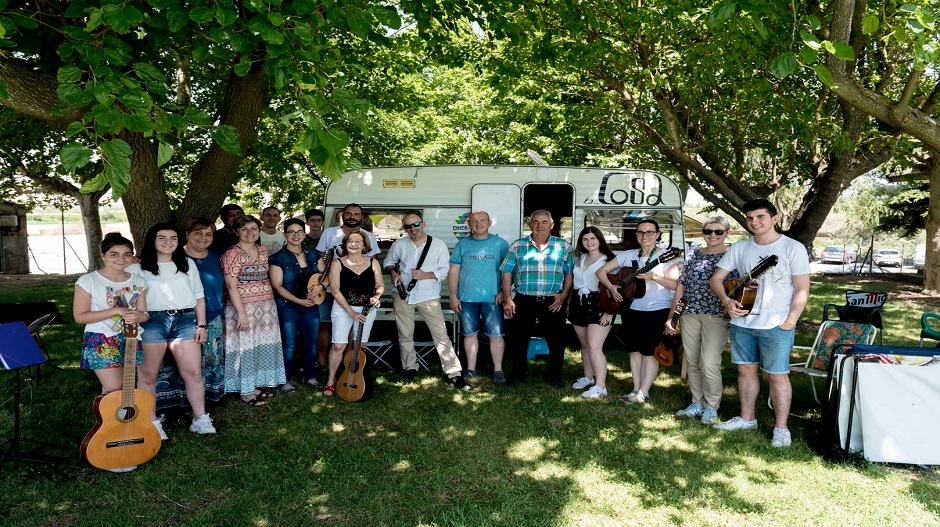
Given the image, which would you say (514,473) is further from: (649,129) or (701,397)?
(649,129)

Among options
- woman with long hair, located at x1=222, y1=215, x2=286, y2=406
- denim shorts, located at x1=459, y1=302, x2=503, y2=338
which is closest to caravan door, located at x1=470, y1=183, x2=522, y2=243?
denim shorts, located at x1=459, y1=302, x2=503, y2=338

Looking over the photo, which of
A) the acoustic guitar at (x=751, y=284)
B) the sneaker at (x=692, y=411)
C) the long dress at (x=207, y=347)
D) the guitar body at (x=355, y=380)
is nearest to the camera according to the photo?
the acoustic guitar at (x=751, y=284)

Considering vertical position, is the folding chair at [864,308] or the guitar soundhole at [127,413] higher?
the folding chair at [864,308]

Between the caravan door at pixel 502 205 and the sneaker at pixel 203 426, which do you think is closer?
the sneaker at pixel 203 426

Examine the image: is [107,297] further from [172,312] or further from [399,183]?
[399,183]

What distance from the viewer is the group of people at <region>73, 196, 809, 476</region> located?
437 cm

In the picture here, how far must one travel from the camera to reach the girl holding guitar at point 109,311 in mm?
4066

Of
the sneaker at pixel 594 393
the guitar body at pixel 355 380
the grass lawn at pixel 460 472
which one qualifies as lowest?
the grass lawn at pixel 460 472

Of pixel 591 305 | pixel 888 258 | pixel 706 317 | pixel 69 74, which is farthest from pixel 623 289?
pixel 888 258

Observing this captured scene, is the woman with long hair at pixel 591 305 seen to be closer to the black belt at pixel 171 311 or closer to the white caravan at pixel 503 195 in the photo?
the white caravan at pixel 503 195

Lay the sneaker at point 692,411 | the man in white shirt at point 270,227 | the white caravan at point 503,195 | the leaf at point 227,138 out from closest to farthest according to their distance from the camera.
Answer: the leaf at point 227,138 → the sneaker at point 692,411 → the man in white shirt at point 270,227 → the white caravan at point 503,195

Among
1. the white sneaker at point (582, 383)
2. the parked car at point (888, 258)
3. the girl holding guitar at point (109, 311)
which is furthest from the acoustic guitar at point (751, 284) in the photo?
the parked car at point (888, 258)

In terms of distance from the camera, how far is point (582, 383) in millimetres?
5973

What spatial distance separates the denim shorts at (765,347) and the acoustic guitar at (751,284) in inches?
9.1
